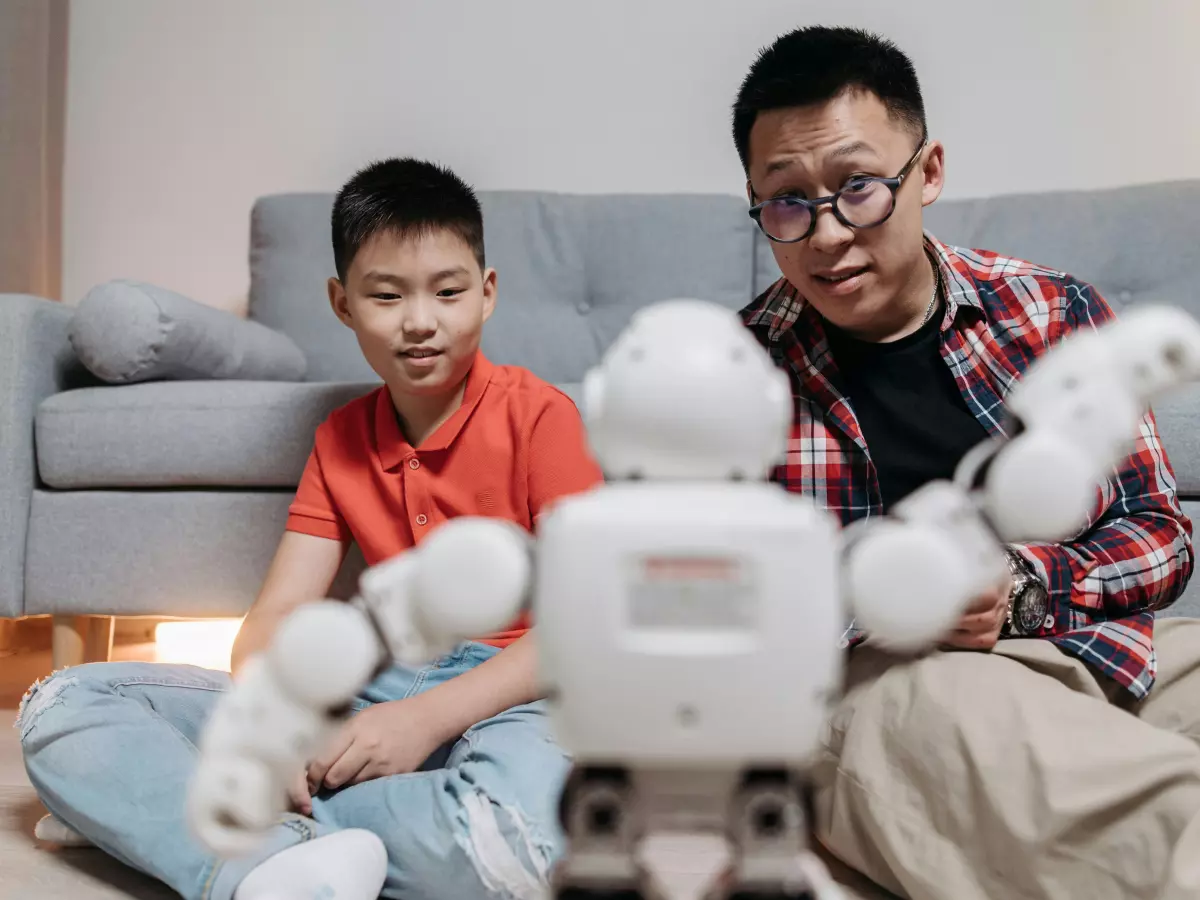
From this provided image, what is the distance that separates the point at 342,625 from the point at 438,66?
6.97 feet

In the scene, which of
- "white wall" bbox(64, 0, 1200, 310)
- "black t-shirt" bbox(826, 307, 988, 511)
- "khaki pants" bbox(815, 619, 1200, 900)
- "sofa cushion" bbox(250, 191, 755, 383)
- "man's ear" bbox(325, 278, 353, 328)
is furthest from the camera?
"white wall" bbox(64, 0, 1200, 310)

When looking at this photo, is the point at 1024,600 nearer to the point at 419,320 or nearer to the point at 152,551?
the point at 419,320

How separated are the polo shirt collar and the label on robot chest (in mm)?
706

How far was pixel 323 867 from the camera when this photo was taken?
821 millimetres

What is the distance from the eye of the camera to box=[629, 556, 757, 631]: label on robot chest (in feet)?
1.46

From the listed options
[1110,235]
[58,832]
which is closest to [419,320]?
[58,832]

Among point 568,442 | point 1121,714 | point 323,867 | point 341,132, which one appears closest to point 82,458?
point 568,442

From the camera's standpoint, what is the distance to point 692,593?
0.45 m

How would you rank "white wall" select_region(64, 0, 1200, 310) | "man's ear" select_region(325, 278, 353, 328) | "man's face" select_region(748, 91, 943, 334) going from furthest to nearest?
1. "white wall" select_region(64, 0, 1200, 310)
2. "man's ear" select_region(325, 278, 353, 328)
3. "man's face" select_region(748, 91, 943, 334)

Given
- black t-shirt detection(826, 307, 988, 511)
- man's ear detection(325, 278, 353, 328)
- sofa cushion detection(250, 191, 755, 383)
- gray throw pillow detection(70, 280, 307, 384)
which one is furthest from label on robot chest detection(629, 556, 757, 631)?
sofa cushion detection(250, 191, 755, 383)

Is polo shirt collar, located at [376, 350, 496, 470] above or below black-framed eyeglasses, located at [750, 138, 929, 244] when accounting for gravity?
below

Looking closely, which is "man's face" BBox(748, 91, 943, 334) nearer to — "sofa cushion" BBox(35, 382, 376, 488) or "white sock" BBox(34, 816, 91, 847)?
"sofa cushion" BBox(35, 382, 376, 488)

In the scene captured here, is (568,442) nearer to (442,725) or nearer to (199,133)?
(442,725)

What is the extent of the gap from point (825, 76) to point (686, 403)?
0.66 meters
